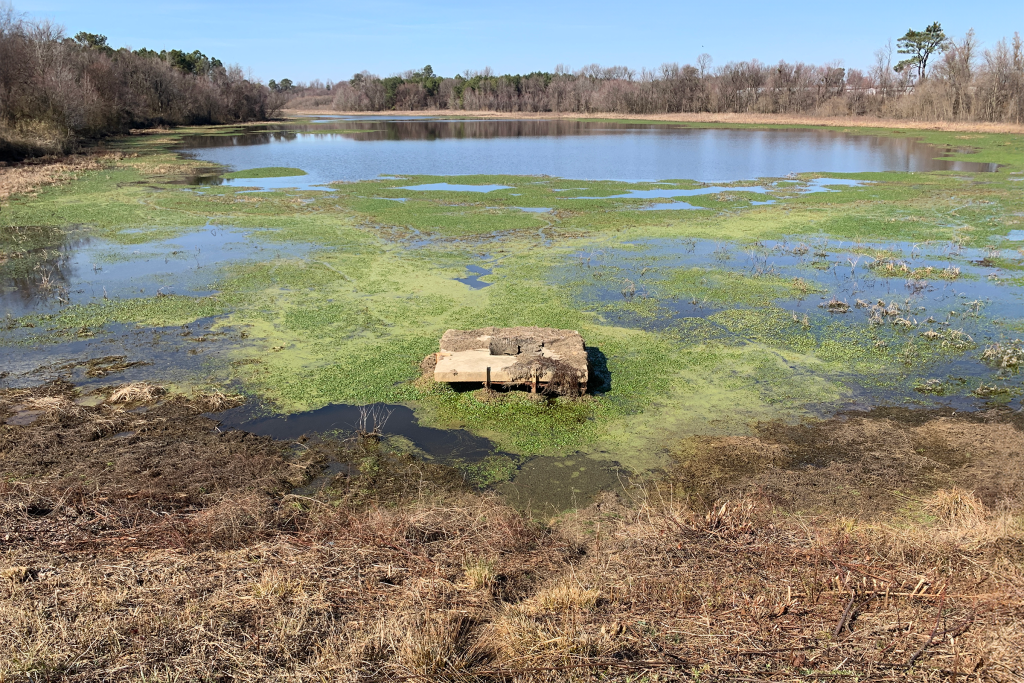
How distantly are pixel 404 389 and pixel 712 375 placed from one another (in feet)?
14.3

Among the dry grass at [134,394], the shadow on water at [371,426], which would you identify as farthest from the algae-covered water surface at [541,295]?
the dry grass at [134,394]

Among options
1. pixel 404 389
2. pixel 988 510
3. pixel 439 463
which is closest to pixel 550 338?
pixel 404 389

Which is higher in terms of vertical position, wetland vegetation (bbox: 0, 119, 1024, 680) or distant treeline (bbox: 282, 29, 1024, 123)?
distant treeline (bbox: 282, 29, 1024, 123)

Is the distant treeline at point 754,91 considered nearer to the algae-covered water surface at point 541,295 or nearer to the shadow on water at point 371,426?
the algae-covered water surface at point 541,295

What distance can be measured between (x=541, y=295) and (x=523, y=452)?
578cm

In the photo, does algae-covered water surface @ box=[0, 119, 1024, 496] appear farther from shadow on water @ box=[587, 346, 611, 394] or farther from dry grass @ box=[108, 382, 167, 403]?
dry grass @ box=[108, 382, 167, 403]

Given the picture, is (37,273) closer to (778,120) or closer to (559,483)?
(559,483)

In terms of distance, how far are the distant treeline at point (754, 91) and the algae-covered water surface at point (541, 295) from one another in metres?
33.7

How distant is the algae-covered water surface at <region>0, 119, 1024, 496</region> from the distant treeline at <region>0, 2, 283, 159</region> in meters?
13.1

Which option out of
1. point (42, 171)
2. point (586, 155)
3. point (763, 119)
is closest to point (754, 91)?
point (763, 119)

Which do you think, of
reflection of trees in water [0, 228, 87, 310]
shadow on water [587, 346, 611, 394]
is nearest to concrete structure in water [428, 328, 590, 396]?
shadow on water [587, 346, 611, 394]

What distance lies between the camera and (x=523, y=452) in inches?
279

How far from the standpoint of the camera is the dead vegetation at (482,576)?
3.56m

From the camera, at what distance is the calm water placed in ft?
103
